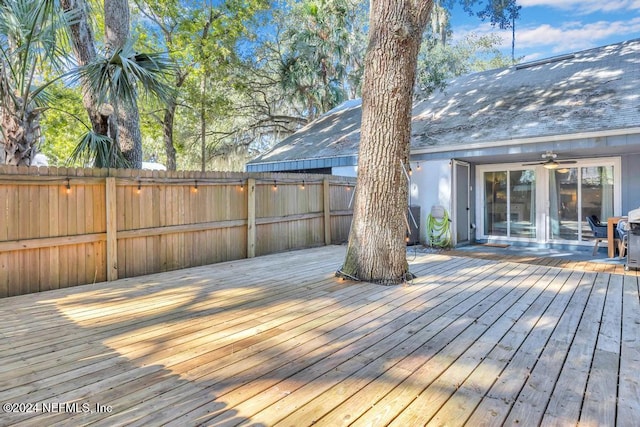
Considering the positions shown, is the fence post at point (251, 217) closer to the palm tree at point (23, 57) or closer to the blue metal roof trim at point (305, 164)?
the palm tree at point (23, 57)

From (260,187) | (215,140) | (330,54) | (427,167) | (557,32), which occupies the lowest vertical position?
(260,187)

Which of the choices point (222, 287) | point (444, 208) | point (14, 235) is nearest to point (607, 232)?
point (444, 208)

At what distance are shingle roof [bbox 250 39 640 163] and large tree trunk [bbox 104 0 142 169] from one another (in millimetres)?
4992

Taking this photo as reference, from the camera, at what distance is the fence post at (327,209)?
7855mm

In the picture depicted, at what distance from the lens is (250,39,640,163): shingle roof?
22.2 feet

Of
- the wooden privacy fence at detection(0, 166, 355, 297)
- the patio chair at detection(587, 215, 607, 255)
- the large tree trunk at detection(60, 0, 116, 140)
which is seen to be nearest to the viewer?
the wooden privacy fence at detection(0, 166, 355, 297)

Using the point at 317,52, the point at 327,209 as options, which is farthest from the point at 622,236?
the point at 317,52

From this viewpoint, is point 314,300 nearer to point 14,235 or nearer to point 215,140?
point 14,235

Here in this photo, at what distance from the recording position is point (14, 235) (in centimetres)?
396

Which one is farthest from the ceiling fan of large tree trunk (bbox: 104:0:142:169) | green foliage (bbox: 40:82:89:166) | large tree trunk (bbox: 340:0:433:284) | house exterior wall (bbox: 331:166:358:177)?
green foliage (bbox: 40:82:89:166)

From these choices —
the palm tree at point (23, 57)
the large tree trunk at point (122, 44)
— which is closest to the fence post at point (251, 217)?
the large tree trunk at point (122, 44)

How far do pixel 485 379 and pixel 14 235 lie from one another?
15.5 feet

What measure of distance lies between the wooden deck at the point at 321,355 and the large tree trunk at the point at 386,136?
409mm

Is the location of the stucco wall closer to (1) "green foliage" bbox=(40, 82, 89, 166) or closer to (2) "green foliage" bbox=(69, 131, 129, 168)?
(2) "green foliage" bbox=(69, 131, 129, 168)
